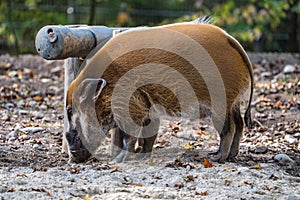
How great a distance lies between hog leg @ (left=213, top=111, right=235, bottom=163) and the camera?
4.58 metres

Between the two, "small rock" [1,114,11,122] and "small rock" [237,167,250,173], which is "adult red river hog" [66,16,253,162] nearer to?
"small rock" [237,167,250,173]

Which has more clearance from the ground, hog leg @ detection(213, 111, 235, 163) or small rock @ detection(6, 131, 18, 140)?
hog leg @ detection(213, 111, 235, 163)

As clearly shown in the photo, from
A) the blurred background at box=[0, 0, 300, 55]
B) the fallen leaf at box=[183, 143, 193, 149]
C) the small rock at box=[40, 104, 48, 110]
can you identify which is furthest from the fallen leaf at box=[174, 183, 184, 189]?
the blurred background at box=[0, 0, 300, 55]

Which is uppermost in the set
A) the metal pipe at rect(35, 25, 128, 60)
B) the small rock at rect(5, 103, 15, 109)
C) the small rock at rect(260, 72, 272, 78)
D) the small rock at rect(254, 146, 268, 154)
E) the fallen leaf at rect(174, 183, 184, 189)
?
the metal pipe at rect(35, 25, 128, 60)

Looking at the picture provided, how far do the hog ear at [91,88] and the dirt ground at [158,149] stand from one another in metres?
0.46

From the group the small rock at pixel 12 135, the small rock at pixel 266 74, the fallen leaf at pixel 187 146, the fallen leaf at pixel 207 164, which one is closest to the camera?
the fallen leaf at pixel 207 164

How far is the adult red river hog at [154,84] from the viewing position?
4.43 metres

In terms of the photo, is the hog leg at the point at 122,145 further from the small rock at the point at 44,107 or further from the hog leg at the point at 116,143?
the small rock at the point at 44,107

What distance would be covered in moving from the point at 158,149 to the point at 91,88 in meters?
0.93

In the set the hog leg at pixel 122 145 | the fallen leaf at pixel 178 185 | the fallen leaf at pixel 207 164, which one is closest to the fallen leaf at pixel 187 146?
the hog leg at pixel 122 145

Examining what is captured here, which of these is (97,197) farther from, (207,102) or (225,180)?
(207,102)

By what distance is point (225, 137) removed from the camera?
461 cm

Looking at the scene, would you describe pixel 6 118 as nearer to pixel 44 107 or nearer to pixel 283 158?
pixel 44 107

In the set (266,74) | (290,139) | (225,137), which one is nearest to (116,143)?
(225,137)
